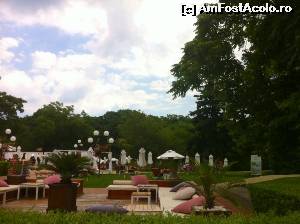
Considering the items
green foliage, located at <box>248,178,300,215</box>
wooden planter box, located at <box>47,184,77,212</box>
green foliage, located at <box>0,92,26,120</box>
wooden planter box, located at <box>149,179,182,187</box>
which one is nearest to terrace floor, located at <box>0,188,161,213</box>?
wooden planter box, located at <box>47,184,77,212</box>

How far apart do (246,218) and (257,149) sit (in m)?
15.8

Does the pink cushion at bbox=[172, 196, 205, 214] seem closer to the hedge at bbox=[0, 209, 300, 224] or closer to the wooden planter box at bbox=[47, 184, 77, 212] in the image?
the wooden planter box at bbox=[47, 184, 77, 212]

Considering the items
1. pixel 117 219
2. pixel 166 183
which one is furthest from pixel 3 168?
pixel 117 219

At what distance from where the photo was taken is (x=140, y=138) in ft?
191

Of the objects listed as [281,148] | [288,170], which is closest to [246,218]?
[281,148]

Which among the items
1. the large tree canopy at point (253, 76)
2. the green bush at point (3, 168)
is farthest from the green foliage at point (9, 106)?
the green bush at point (3, 168)

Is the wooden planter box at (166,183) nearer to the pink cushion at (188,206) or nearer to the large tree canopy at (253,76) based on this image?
the large tree canopy at (253,76)

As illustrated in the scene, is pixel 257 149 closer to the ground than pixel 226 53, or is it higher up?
closer to the ground

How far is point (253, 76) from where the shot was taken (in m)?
18.7

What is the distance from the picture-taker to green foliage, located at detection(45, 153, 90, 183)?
40.2 feet

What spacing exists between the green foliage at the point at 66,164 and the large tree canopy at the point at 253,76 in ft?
18.7

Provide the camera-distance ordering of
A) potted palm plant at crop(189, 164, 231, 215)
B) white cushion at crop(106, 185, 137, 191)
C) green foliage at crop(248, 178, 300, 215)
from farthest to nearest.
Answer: white cushion at crop(106, 185, 137, 191)
green foliage at crop(248, 178, 300, 215)
potted palm plant at crop(189, 164, 231, 215)

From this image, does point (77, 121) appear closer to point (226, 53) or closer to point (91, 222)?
point (226, 53)

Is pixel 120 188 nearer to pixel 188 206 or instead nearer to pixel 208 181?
pixel 188 206
